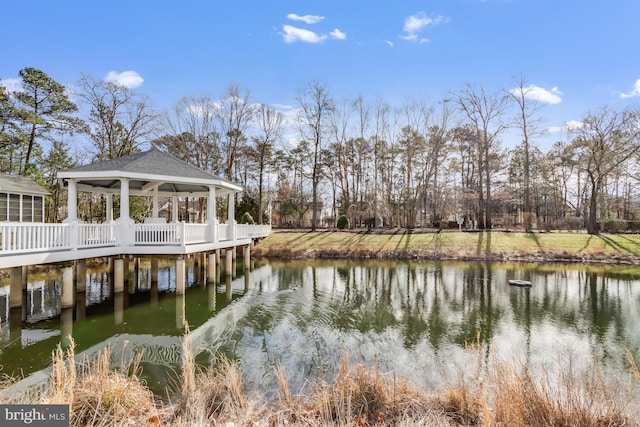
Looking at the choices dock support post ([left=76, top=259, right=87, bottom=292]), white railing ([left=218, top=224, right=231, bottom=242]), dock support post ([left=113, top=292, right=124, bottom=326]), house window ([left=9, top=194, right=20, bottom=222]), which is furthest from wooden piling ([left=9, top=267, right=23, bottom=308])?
house window ([left=9, top=194, right=20, bottom=222])

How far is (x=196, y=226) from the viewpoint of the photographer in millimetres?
11695

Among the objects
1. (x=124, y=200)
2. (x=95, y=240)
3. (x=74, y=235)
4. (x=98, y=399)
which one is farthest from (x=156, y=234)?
(x=98, y=399)

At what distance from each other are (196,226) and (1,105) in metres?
17.1

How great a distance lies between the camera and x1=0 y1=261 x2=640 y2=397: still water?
6.11 m

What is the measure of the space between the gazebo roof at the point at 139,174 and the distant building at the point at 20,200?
17.1 ft

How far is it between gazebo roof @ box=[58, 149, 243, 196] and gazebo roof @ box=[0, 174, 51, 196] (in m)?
4.96

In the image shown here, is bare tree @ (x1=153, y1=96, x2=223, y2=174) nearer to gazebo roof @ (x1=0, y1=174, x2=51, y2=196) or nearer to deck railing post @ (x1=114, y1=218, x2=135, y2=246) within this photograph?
gazebo roof @ (x1=0, y1=174, x2=51, y2=196)

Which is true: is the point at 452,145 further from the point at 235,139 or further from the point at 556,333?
the point at 556,333

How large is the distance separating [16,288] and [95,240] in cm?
211

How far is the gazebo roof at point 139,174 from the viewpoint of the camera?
10438 millimetres

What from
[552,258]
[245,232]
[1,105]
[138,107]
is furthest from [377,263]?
[1,105]

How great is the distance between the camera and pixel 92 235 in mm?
9570

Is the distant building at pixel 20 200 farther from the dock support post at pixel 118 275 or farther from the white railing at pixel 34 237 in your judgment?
the white railing at pixel 34 237

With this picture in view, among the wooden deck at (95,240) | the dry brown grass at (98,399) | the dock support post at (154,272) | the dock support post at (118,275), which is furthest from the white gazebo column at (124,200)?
the dry brown grass at (98,399)
